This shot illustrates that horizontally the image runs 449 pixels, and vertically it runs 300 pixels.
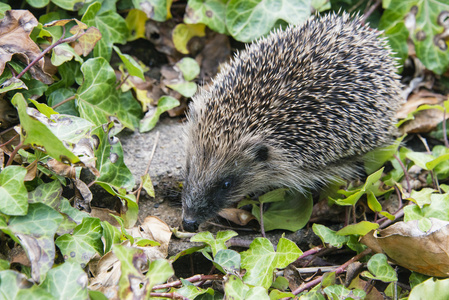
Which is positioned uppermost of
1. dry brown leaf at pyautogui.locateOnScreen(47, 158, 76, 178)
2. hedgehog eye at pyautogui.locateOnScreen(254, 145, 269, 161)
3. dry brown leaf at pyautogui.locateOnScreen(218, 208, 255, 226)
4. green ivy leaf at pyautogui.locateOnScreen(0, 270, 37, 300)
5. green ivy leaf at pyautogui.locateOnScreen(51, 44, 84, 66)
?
green ivy leaf at pyautogui.locateOnScreen(51, 44, 84, 66)

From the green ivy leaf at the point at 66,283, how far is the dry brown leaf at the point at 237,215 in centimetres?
147

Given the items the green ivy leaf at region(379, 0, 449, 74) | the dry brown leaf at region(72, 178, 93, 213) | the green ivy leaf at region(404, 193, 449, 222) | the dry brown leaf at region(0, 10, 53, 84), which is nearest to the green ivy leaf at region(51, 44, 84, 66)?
the dry brown leaf at region(0, 10, 53, 84)

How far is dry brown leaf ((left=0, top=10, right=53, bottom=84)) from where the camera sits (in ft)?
9.89

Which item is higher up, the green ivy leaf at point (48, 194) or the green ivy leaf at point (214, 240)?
the green ivy leaf at point (48, 194)

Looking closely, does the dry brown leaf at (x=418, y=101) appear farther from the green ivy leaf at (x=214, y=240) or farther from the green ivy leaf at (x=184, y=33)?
the green ivy leaf at (x=214, y=240)

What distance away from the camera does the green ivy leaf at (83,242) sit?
2.49m

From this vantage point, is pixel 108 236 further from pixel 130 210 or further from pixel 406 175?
pixel 406 175

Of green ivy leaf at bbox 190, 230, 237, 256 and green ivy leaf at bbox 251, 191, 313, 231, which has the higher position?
green ivy leaf at bbox 190, 230, 237, 256

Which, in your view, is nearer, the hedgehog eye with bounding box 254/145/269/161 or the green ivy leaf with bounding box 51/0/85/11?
the hedgehog eye with bounding box 254/145/269/161

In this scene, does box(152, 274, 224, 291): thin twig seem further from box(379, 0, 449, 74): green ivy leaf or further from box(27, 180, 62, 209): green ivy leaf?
box(379, 0, 449, 74): green ivy leaf

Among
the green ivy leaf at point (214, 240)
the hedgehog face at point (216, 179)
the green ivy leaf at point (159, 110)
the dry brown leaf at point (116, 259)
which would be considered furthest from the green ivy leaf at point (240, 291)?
the green ivy leaf at point (159, 110)

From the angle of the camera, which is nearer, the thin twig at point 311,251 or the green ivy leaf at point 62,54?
the thin twig at point 311,251

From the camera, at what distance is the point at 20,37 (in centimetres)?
306

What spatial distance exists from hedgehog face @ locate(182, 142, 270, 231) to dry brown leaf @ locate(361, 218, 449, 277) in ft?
3.37
